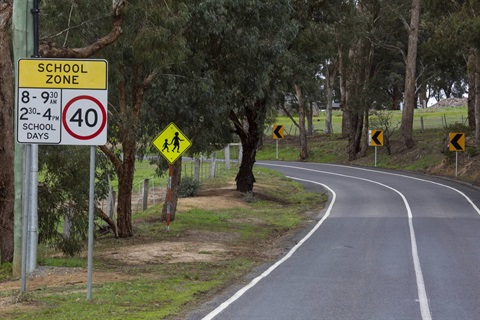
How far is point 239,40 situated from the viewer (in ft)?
79.3

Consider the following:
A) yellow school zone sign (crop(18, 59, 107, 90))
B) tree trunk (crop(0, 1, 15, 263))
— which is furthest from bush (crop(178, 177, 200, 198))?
yellow school zone sign (crop(18, 59, 107, 90))

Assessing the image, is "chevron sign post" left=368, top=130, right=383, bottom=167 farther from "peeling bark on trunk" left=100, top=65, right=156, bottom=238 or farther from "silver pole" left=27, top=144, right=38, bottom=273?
"silver pole" left=27, top=144, right=38, bottom=273

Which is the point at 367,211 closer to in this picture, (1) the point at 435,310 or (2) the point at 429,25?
(1) the point at 435,310

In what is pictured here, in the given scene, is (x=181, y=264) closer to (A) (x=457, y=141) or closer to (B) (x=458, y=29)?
(B) (x=458, y=29)

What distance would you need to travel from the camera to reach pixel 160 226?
2602cm

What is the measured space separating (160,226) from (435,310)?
14.6m

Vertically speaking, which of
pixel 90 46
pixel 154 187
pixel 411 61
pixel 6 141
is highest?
pixel 411 61

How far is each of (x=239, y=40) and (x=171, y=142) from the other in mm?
3521

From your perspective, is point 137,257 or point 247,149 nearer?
point 137,257

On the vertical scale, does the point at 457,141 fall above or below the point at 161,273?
above

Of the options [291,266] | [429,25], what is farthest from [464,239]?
[429,25]

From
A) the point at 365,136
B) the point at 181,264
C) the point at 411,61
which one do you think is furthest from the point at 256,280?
the point at 365,136

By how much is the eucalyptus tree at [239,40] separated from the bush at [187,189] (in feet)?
27.4

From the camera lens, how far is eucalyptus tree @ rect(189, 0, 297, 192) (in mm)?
22781
